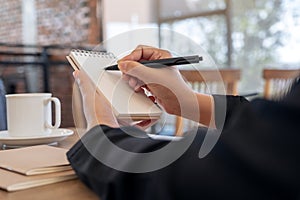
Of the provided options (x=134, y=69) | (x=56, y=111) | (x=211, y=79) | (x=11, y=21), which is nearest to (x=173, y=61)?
(x=134, y=69)

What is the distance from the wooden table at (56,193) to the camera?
19.0 inches

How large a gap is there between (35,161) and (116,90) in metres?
0.16

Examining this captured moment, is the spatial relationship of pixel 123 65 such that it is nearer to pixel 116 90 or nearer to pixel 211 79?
pixel 116 90

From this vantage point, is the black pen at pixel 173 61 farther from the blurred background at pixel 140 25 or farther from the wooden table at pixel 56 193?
the blurred background at pixel 140 25

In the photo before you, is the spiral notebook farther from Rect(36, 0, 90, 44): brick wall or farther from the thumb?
Rect(36, 0, 90, 44): brick wall

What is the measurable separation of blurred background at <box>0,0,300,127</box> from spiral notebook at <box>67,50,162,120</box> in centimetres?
298

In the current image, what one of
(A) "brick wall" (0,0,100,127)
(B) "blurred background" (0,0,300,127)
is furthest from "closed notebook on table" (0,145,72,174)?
(A) "brick wall" (0,0,100,127)

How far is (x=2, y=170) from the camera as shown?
0.58 metres

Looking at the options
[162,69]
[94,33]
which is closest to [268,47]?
[94,33]

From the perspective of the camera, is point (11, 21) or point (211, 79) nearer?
point (211, 79)

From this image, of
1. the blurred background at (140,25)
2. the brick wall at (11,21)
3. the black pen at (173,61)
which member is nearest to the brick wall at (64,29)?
the blurred background at (140,25)

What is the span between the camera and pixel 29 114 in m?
0.82

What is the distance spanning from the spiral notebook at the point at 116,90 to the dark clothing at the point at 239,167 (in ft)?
0.63

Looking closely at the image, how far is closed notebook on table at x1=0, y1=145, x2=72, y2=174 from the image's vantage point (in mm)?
559
